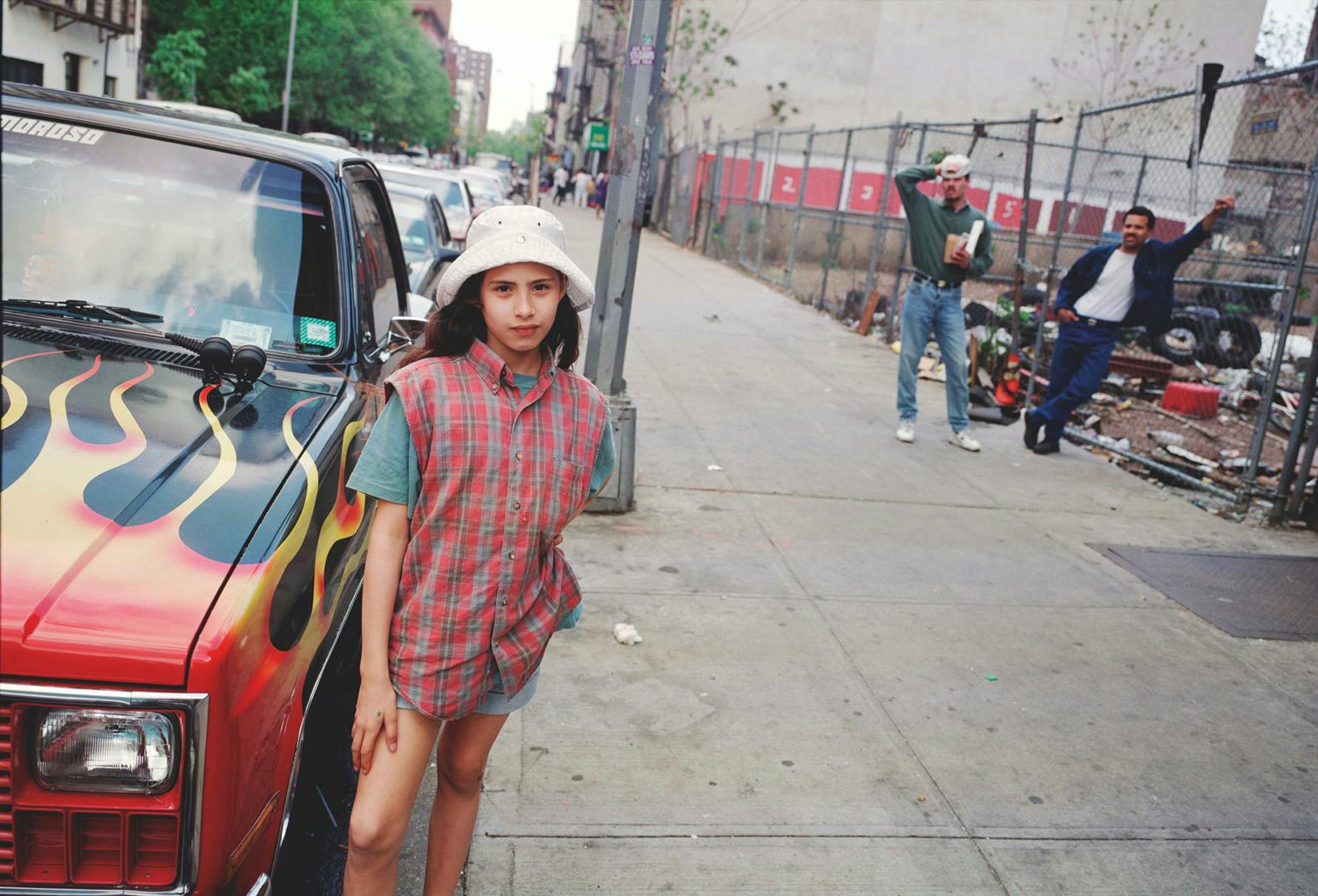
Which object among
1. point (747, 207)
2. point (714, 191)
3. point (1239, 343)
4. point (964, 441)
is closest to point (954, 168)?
point (964, 441)

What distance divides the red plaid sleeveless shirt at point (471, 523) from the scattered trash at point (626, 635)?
2.09m

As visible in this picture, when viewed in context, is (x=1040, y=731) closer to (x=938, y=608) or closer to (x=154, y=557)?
(x=938, y=608)

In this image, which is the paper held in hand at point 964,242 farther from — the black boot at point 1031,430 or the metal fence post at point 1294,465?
the metal fence post at point 1294,465

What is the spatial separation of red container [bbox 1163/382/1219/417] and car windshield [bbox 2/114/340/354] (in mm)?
9594

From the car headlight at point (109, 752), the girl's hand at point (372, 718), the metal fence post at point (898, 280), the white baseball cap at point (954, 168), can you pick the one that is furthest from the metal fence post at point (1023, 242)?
the car headlight at point (109, 752)

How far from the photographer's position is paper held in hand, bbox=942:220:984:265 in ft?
23.9

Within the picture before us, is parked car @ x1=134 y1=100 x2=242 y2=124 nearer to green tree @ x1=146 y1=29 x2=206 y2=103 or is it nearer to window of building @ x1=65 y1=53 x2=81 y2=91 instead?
window of building @ x1=65 y1=53 x2=81 y2=91

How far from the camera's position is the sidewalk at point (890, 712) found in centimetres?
299

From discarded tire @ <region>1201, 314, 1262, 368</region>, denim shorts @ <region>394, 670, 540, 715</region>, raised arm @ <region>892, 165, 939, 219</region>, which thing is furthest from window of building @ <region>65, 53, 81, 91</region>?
denim shorts @ <region>394, 670, 540, 715</region>

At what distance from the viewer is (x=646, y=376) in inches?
373

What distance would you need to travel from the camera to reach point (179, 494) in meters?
2.11

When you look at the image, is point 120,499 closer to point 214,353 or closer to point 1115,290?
point 214,353

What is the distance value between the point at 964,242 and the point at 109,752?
6.57m

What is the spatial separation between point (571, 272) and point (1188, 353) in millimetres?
13210
